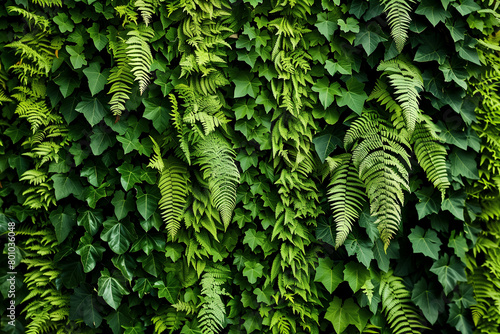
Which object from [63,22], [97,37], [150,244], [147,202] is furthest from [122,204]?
[63,22]

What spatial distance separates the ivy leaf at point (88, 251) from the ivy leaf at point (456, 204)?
8.54 ft

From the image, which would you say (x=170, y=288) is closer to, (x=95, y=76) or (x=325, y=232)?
(x=325, y=232)

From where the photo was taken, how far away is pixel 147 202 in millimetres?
2818

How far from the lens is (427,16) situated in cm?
276

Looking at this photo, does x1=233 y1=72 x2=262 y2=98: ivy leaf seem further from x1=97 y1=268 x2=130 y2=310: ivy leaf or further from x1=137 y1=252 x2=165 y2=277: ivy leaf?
x1=97 y1=268 x2=130 y2=310: ivy leaf

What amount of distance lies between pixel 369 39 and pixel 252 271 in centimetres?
195

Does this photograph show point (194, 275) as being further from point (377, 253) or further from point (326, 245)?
point (377, 253)

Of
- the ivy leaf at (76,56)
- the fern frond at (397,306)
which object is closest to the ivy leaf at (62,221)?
the ivy leaf at (76,56)

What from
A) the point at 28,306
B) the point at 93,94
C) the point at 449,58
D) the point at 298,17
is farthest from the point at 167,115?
the point at 449,58

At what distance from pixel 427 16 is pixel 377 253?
1.79 metres

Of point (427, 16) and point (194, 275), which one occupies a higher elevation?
point (427, 16)

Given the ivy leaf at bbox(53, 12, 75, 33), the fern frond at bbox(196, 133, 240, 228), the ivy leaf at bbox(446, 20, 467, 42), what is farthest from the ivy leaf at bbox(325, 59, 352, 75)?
the ivy leaf at bbox(53, 12, 75, 33)

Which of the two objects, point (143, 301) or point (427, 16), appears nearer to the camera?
point (427, 16)

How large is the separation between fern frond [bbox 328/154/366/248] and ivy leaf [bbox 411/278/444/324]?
2.31 ft
